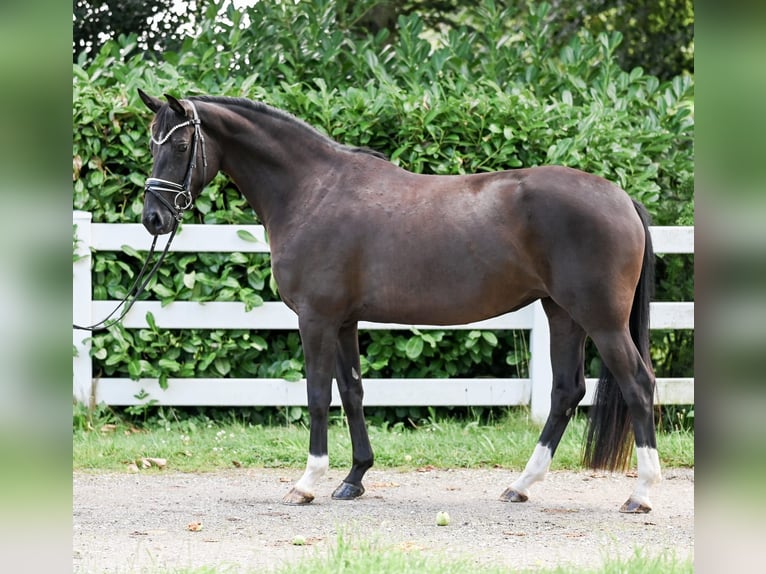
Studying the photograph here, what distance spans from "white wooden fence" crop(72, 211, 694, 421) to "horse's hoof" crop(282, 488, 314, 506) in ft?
5.70

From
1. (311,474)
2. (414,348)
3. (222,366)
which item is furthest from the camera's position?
(222,366)

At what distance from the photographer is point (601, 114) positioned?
702 cm

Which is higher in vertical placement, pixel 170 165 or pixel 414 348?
pixel 170 165

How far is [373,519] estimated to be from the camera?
4547 mm

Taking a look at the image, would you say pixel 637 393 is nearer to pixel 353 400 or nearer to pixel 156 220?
pixel 353 400

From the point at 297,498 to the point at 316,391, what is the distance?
575 mm

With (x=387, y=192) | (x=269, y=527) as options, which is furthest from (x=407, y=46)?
(x=269, y=527)

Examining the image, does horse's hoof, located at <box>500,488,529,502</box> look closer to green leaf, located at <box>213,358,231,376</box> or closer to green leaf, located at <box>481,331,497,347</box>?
green leaf, located at <box>481,331,497,347</box>

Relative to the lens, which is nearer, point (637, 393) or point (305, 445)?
point (637, 393)

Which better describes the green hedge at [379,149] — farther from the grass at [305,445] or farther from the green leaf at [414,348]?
the grass at [305,445]

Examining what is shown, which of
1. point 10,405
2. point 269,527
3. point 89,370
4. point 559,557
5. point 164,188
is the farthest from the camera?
point 89,370

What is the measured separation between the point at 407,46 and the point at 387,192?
141 inches

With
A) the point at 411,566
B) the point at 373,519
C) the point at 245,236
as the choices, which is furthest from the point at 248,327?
the point at 411,566

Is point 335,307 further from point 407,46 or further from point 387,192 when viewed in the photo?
point 407,46
